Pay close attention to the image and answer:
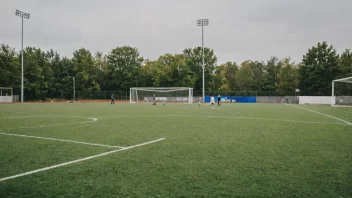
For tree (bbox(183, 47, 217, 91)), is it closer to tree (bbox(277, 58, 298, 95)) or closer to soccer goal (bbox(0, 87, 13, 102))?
tree (bbox(277, 58, 298, 95))

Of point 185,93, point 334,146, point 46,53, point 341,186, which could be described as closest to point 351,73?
point 185,93

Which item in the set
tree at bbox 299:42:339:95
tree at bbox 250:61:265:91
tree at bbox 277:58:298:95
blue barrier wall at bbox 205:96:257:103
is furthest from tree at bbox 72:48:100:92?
tree at bbox 299:42:339:95

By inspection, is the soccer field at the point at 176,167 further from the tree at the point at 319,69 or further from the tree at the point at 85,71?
the tree at the point at 85,71

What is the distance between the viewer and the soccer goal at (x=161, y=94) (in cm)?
4910

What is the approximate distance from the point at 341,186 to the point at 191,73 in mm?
63636

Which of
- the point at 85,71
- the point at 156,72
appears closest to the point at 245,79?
the point at 156,72

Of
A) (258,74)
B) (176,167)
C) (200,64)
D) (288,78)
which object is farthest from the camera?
(258,74)

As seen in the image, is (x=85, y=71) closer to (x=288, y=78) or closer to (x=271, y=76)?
(x=271, y=76)

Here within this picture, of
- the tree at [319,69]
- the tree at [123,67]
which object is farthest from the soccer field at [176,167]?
the tree at [123,67]

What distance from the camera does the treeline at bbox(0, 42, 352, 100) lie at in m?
54.0

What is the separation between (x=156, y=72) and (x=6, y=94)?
35194mm

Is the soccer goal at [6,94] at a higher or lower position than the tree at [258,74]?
lower

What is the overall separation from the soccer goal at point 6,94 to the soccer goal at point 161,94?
24.4 meters

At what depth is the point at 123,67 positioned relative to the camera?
69.6 meters
